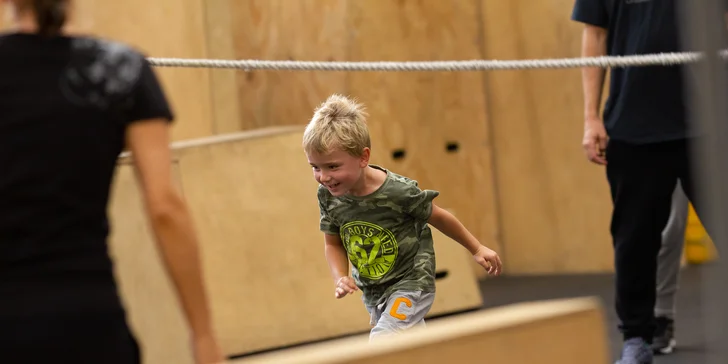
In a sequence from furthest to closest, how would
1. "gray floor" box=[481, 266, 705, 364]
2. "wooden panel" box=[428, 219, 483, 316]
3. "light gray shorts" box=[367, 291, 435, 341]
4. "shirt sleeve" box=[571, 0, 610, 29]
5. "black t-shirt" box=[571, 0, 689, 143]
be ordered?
"wooden panel" box=[428, 219, 483, 316]
"gray floor" box=[481, 266, 705, 364]
"shirt sleeve" box=[571, 0, 610, 29]
"black t-shirt" box=[571, 0, 689, 143]
"light gray shorts" box=[367, 291, 435, 341]

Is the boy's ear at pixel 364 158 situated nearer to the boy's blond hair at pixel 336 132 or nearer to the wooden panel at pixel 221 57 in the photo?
the boy's blond hair at pixel 336 132

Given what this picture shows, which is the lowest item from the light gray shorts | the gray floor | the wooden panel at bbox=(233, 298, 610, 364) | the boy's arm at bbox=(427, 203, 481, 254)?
A: the gray floor

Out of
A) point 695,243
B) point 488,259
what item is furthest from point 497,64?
point 695,243

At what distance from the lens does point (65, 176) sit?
158 centimetres

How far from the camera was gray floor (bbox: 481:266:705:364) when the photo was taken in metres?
4.27

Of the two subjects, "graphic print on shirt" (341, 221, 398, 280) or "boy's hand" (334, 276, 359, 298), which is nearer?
"boy's hand" (334, 276, 359, 298)

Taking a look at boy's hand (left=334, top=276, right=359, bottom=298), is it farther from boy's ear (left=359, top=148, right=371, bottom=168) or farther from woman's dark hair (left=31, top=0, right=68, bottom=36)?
woman's dark hair (left=31, top=0, right=68, bottom=36)

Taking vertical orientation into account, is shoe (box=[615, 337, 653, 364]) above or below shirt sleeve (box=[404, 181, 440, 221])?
below

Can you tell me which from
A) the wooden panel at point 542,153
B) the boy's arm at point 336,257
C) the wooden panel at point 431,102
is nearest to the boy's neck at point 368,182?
the boy's arm at point 336,257

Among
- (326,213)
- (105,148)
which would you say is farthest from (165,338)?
(105,148)

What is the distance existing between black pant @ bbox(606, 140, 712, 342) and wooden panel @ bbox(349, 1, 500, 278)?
9.07 feet

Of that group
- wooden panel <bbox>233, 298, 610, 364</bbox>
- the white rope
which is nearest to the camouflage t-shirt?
the white rope

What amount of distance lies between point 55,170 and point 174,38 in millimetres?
4306

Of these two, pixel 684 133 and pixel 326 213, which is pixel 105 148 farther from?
pixel 684 133
